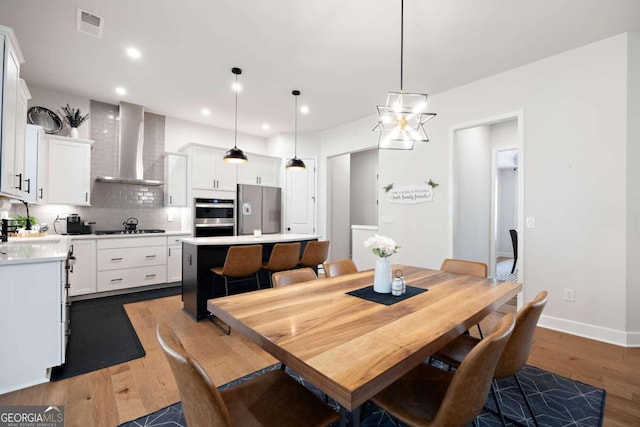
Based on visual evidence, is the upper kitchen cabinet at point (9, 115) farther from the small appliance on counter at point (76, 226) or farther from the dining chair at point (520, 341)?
the dining chair at point (520, 341)

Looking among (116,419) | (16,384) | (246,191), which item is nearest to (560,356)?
(116,419)

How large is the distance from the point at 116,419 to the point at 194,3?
2989 millimetres

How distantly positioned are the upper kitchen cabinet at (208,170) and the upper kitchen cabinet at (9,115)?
2412 millimetres

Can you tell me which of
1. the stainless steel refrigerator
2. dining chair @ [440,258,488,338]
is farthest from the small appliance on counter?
dining chair @ [440,258,488,338]

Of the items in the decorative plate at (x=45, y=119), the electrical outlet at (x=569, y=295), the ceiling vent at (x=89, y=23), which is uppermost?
the ceiling vent at (x=89, y=23)

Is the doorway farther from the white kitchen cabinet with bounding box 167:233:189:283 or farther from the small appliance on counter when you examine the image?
the small appliance on counter

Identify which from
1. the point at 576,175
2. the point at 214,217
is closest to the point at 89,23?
the point at 214,217

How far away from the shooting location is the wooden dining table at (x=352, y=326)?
0.87m

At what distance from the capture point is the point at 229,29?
265cm

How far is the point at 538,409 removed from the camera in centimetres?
175

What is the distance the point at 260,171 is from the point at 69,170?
2882mm

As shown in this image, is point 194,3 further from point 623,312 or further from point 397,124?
point 623,312

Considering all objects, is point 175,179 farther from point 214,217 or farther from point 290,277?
point 290,277

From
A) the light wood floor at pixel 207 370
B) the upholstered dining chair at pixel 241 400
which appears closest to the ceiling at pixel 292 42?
the upholstered dining chair at pixel 241 400
